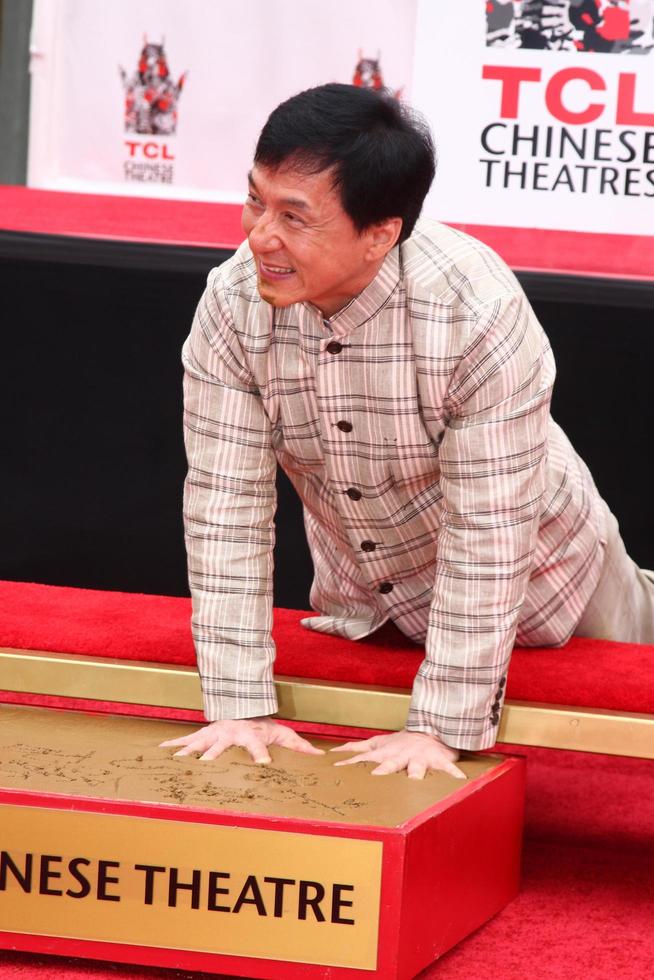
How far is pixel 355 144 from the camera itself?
135 centimetres

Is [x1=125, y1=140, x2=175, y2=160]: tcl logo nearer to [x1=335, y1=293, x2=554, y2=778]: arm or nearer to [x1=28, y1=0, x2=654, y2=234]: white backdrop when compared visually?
[x1=28, y1=0, x2=654, y2=234]: white backdrop

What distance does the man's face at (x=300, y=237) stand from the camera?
1.36 metres

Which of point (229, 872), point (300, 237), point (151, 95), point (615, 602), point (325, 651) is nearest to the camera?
point (229, 872)

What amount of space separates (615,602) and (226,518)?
597 millimetres

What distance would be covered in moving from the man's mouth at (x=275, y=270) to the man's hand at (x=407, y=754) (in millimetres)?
487

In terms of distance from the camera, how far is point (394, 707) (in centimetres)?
163

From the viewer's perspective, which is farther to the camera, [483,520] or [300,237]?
[483,520]

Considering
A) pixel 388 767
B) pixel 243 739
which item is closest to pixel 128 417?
pixel 243 739

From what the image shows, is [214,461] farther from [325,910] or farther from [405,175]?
[325,910]

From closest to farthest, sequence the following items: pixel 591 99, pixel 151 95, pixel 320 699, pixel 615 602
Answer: pixel 320 699 → pixel 615 602 → pixel 591 99 → pixel 151 95

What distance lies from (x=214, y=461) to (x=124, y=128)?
1622 millimetres

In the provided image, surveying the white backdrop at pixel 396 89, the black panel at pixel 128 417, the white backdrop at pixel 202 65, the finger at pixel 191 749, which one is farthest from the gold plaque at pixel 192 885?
the white backdrop at pixel 202 65

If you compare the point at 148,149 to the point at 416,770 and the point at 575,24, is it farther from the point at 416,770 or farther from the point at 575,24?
the point at 416,770

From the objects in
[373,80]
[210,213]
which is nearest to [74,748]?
[210,213]
